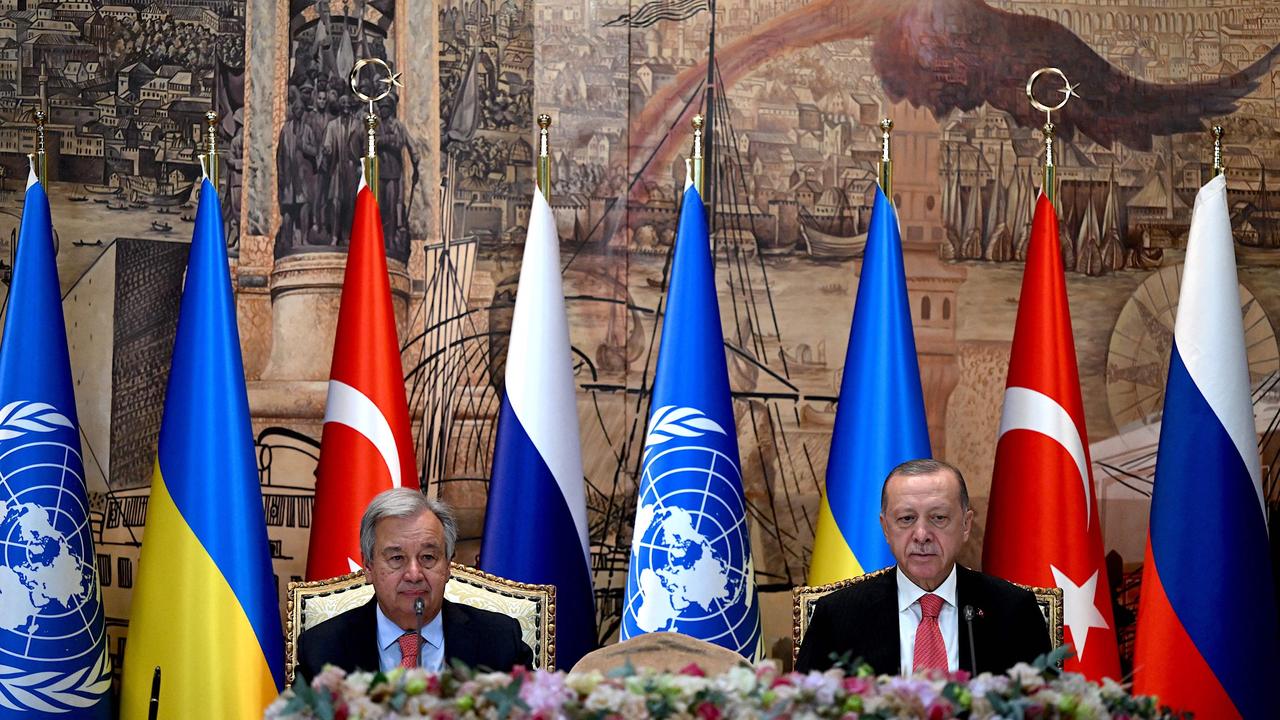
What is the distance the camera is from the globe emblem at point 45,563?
4.29 m

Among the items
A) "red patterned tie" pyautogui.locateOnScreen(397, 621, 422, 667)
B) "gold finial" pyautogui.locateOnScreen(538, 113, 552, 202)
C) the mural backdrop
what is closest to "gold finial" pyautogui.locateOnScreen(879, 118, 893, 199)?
the mural backdrop

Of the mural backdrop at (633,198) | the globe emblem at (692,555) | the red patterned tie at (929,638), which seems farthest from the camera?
the mural backdrop at (633,198)

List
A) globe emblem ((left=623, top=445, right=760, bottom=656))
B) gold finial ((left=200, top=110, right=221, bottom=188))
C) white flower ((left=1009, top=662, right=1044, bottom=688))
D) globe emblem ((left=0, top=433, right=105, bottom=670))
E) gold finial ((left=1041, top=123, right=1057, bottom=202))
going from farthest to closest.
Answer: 1. gold finial ((left=1041, top=123, right=1057, bottom=202))
2. gold finial ((left=200, top=110, right=221, bottom=188))
3. globe emblem ((left=623, top=445, right=760, bottom=656))
4. globe emblem ((left=0, top=433, right=105, bottom=670))
5. white flower ((left=1009, top=662, right=1044, bottom=688))

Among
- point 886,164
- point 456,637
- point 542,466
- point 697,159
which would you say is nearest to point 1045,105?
point 886,164

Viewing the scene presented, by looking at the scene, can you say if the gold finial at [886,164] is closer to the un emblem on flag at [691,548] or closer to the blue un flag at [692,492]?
the blue un flag at [692,492]

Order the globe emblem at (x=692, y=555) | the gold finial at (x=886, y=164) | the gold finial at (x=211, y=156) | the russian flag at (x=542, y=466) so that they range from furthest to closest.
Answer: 1. the gold finial at (x=886, y=164)
2. the gold finial at (x=211, y=156)
3. the russian flag at (x=542, y=466)
4. the globe emblem at (x=692, y=555)

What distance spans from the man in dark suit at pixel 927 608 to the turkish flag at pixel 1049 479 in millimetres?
1127

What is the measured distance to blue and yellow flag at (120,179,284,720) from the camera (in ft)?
14.4

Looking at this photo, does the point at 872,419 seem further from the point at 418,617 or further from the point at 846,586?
the point at 418,617

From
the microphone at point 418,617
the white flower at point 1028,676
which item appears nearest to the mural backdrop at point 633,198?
the microphone at point 418,617

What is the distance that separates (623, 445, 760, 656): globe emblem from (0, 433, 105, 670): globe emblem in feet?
5.52

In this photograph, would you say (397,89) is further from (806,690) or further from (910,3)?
(806,690)

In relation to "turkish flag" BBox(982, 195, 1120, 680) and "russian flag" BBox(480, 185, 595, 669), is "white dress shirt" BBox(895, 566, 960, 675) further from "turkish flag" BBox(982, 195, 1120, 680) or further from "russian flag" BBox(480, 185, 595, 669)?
"russian flag" BBox(480, 185, 595, 669)

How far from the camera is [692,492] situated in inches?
179
